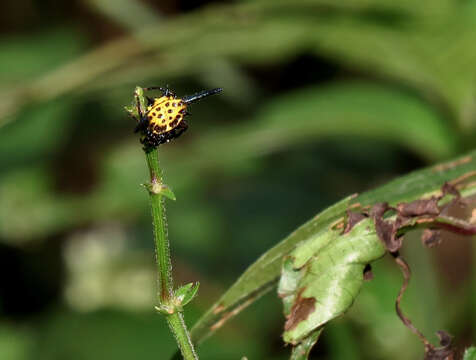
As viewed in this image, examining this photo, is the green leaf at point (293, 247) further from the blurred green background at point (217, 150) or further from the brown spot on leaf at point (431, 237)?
the blurred green background at point (217, 150)

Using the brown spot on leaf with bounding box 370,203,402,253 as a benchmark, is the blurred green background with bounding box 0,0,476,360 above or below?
above

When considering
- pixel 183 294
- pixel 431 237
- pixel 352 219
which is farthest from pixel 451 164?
pixel 183 294

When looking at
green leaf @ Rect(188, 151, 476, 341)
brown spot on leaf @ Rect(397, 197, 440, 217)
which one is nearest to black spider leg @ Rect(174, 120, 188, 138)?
green leaf @ Rect(188, 151, 476, 341)

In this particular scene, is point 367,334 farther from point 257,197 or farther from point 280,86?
point 257,197

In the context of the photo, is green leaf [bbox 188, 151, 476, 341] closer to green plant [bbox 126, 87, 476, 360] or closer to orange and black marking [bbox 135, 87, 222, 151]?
green plant [bbox 126, 87, 476, 360]

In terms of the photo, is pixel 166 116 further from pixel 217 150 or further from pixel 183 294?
pixel 217 150

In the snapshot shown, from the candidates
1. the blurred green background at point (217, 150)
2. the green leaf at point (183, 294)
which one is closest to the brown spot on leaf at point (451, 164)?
the green leaf at point (183, 294)

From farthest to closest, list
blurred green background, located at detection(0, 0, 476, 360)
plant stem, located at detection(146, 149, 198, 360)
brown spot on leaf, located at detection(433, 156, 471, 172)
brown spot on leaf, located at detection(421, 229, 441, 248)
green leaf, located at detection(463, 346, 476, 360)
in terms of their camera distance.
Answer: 1. blurred green background, located at detection(0, 0, 476, 360)
2. brown spot on leaf, located at detection(433, 156, 471, 172)
3. brown spot on leaf, located at detection(421, 229, 441, 248)
4. green leaf, located at detection(463, 346, 476, 360)
5. plant stem, located at detection(146, 149, 198, 360)
